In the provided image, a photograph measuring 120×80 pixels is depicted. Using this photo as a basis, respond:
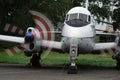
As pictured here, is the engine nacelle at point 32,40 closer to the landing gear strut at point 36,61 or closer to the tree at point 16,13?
the landing gear strut at point 36,61

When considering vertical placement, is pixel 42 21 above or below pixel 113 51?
above

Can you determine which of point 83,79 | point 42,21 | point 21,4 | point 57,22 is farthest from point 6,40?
point 57,22

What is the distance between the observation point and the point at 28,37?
17.8m

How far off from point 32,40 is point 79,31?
2423mm

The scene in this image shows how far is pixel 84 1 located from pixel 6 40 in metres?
28.6

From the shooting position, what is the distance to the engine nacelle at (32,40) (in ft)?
58.9

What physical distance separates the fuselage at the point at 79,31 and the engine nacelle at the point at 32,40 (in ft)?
4.56

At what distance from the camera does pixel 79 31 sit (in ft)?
56.1

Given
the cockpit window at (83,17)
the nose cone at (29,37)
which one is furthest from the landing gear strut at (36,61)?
the cockpit window at (83,17)

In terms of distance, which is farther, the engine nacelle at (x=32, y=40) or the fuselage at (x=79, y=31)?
the engine nacelle at (x=32, y=40)

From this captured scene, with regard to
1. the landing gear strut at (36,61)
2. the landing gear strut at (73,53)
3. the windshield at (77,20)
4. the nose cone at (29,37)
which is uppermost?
the windshield at (77,20)

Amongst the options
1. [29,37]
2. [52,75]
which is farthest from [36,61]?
[52,75]

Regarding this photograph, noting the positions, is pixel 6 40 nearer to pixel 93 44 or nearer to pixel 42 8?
pixel 93 44

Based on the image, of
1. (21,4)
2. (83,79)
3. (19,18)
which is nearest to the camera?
(83,79)
